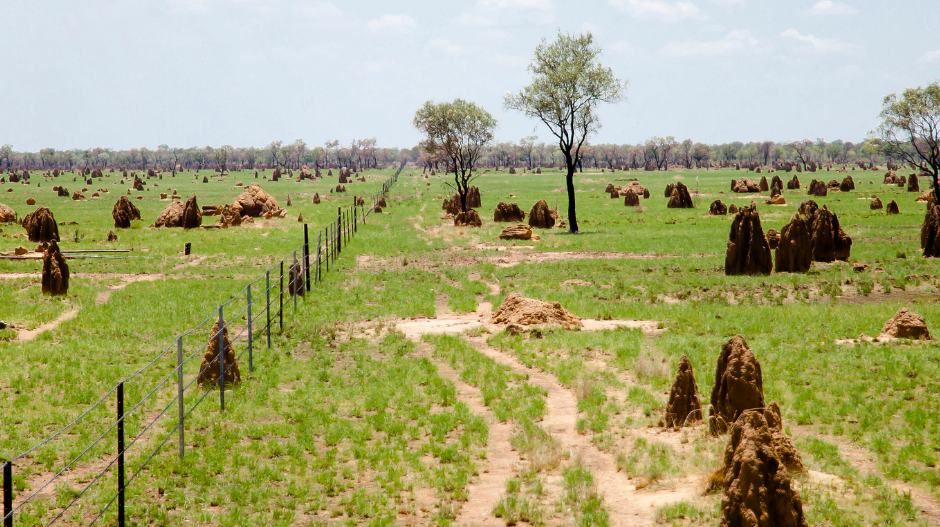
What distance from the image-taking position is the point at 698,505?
891 centimetres

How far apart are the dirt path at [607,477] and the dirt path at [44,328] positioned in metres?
13.1

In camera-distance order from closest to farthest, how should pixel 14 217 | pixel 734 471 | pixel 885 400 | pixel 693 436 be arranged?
pixel 734 471 < pixel 693 436 < pixel 885 400 < pixel 14 217

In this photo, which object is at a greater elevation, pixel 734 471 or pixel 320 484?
pixel 734 471

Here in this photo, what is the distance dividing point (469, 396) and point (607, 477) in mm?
4554

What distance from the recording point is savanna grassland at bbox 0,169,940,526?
31.0 feet

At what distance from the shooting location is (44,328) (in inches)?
781

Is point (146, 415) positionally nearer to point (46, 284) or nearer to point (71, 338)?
point (71, 338)

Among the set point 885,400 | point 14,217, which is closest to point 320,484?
point 885,400

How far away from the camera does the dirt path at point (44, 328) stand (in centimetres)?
1870

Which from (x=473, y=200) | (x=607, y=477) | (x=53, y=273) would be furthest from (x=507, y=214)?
(x=607, y=477)

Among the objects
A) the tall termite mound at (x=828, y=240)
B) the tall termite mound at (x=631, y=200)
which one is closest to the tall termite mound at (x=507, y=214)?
the tall termite mound at (x=631, y=200)

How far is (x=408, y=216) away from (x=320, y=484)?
1958 inches

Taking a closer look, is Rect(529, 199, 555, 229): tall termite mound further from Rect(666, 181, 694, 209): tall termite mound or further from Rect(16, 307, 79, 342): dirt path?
Rect(16, 307, 79, 342): dirt path

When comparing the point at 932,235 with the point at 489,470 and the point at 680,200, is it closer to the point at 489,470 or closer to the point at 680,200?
the point at 489,470
